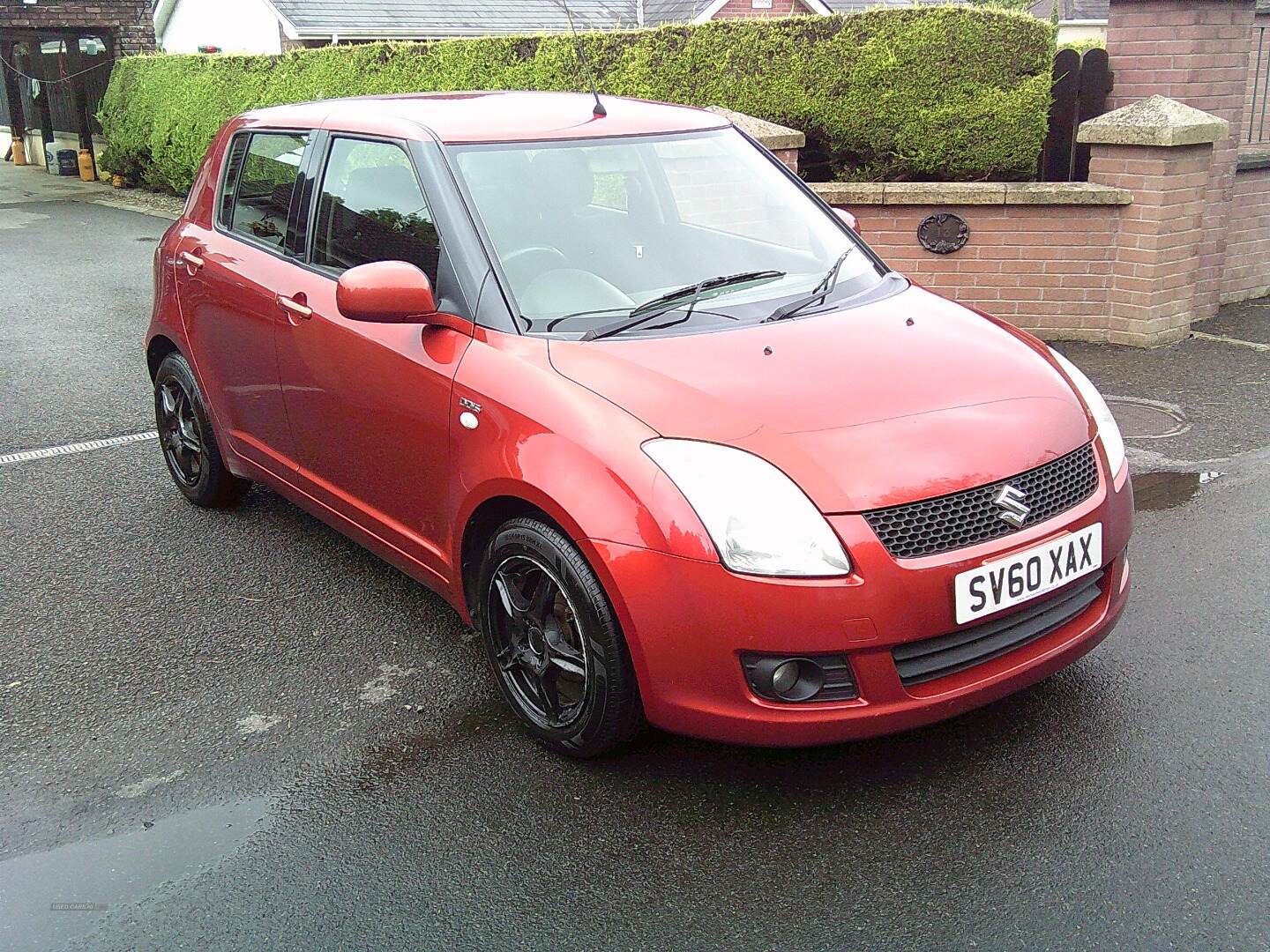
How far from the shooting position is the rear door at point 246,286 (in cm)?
443

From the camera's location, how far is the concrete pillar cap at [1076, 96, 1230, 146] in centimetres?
739

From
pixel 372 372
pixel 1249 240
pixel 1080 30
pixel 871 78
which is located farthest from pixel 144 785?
pixel 1080 30

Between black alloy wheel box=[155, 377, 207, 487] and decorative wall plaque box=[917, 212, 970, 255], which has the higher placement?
decorative wall plaque box=[917, 212, 970, 255]

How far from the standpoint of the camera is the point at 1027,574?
9.82 feet

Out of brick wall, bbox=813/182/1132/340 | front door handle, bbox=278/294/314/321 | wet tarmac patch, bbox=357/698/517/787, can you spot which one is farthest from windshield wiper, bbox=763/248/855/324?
brick wall, bbox=813/182/1132/340

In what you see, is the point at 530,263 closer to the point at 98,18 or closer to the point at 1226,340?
the point at 1226,340

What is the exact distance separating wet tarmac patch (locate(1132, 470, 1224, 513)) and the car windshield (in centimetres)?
185

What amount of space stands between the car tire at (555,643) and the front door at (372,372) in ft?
1.11

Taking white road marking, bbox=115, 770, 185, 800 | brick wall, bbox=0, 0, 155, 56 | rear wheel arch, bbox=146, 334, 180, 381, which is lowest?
white road marking, bbox=115, 770, 185, 800

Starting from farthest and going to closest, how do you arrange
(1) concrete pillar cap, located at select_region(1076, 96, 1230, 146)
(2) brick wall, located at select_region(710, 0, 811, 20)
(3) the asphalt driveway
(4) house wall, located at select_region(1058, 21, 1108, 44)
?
(4) house wall, located at select_region(1058, 21, 1108, 44) < (2) brick wall, located at select_region(710, 0, 811, 20) < (1) concrete pillar cap, located at select_region(1076, 96, 1230, 146) < (3) the asphalt driveway

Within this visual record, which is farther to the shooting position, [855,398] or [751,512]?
[855,398]

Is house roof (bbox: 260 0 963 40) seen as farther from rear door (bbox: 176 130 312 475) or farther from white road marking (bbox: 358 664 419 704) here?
white road marking (bbox: 358 664 419 704)

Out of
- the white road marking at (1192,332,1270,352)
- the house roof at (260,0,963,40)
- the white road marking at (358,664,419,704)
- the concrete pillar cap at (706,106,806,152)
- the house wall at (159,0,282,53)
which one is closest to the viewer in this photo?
the white road marking at (358,664,419,704)

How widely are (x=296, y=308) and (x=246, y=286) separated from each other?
0.45 meters
